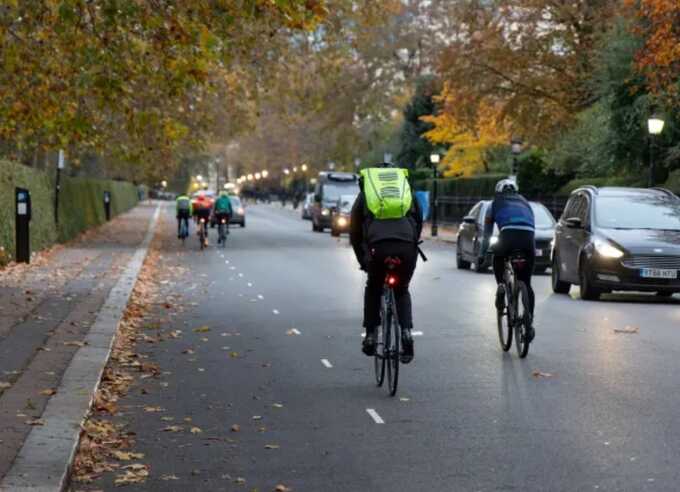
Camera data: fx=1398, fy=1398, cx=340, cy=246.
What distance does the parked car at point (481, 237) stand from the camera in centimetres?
2823

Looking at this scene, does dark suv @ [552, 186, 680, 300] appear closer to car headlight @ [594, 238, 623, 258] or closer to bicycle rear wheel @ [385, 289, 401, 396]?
car headlight @ [594, 238, 623, 258]

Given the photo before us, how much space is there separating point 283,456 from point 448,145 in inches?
2947

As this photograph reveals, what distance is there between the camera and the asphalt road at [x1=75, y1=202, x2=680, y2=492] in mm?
7539

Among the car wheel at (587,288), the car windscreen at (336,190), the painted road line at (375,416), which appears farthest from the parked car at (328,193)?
the painted road line at (375,416)

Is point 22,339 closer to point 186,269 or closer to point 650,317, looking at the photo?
point 650,317

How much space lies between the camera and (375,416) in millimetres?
9484

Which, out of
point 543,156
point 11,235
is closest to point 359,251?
point 11,235

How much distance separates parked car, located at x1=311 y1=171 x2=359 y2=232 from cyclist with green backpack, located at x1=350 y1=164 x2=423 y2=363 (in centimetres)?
4521

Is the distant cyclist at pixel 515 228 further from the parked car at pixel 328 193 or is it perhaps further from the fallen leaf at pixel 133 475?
the parked car at pixel 328 193

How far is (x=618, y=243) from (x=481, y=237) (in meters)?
8.15

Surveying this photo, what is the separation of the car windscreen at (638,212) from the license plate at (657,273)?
987 mm

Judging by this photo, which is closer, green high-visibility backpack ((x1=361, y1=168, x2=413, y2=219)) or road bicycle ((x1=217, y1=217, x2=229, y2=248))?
green high-visibility backpack ((x1=361, y1=168, x2=413, y2=219))

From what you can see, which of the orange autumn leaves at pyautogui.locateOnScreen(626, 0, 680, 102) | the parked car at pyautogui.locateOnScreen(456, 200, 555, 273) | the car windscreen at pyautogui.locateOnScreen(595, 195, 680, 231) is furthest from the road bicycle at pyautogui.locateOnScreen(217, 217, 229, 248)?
the car windscreen at pyautogui.locateOnScreen(595, 195, 680, 231)

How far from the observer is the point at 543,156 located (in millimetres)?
55531
